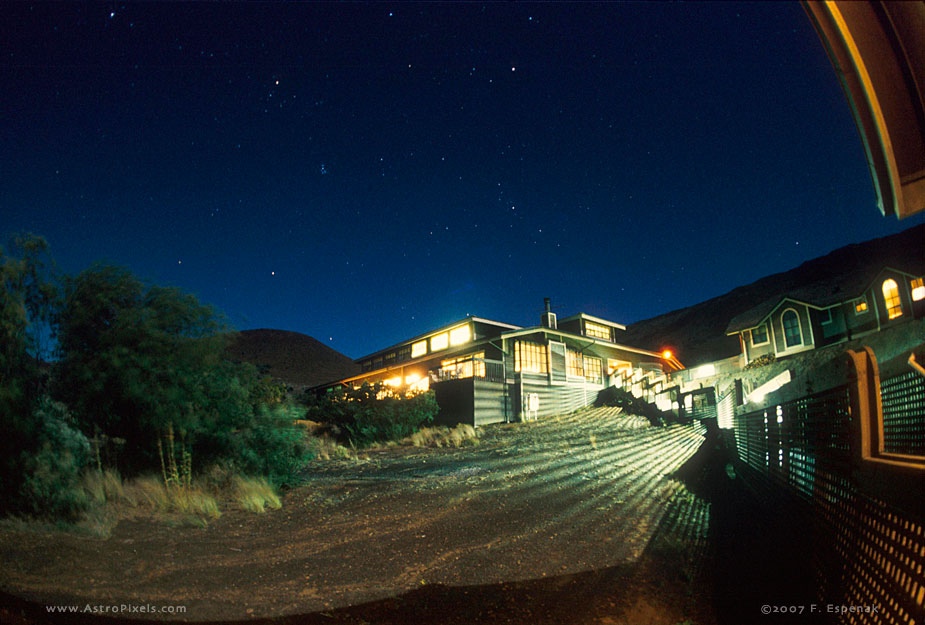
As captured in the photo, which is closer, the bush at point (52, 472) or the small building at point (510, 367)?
the bush at point (52, 472)

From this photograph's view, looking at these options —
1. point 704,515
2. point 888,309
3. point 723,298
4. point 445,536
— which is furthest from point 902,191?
point 723,298

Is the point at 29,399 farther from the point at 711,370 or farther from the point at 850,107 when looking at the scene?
the point at 711,370

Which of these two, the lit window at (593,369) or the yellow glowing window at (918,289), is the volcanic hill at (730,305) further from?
the yellow glowing window at (918,289)

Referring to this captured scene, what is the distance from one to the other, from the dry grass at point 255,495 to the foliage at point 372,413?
27.9 ft

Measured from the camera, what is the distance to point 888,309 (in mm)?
23172

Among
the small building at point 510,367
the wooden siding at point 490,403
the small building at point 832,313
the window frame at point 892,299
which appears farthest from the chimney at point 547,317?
the window frame at point 892,299

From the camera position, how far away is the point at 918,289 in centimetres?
2117

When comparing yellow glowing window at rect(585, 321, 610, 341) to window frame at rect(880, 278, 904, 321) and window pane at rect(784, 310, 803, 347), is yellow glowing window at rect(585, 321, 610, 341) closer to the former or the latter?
window pane at rect(784, 310, 803, 347)

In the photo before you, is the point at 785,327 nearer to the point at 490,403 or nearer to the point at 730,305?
the point at 490,403

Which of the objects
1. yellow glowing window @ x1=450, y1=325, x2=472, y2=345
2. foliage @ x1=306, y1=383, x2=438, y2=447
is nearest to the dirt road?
foliage @ x1=306, y1=383, x2=438, y2=447

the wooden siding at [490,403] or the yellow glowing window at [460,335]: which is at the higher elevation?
the yellow glowing window at [460,335]

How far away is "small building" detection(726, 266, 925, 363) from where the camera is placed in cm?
2222

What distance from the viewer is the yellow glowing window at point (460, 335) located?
91.7ft

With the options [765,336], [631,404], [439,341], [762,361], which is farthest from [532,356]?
[765,336]
